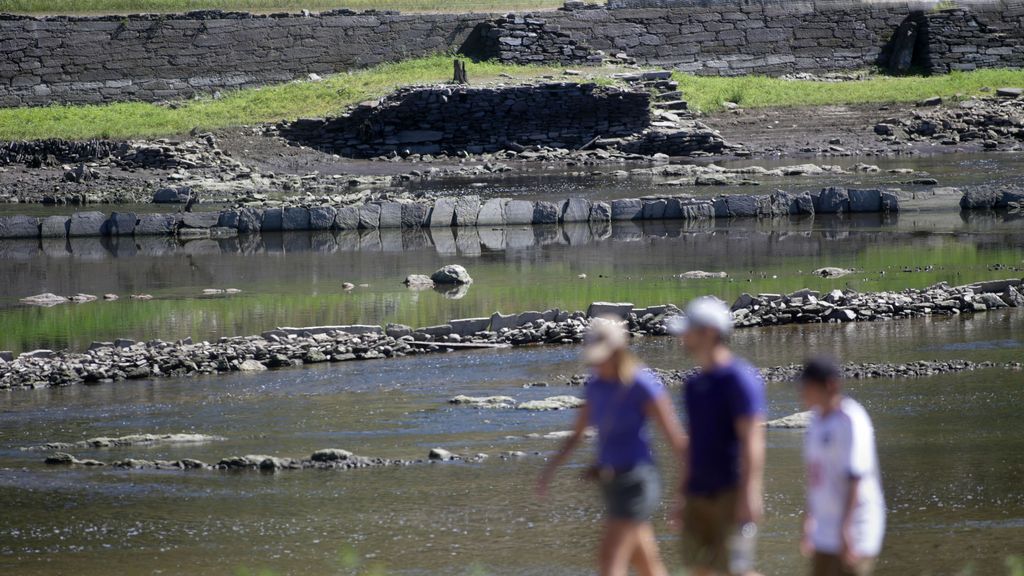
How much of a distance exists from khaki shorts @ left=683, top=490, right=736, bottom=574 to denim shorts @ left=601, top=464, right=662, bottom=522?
185mm

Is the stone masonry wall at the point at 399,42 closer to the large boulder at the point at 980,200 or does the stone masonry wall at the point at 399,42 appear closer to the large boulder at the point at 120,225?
the large boulder at the point at 120,225

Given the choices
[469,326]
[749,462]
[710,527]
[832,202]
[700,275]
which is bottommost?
[469,326]

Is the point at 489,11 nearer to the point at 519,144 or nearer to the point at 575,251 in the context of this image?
the point at 519,144

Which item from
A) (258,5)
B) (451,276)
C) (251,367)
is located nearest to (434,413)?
(251,367)

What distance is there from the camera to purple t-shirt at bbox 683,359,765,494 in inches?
232

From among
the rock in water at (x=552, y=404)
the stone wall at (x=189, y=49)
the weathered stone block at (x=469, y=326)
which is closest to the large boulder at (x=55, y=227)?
the weathered stone block at (x=469, y=326)

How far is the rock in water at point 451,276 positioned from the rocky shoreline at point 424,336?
12.5ft

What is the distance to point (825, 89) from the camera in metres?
42.0

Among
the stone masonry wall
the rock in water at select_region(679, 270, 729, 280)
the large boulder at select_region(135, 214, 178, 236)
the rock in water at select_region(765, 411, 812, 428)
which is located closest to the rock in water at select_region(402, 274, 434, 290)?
the rock in water at select_region(679, 270, 729, 280)

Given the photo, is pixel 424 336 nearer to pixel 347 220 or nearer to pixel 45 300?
pixel 45 300

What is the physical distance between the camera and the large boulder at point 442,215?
28.7m

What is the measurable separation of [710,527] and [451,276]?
15.7 meters

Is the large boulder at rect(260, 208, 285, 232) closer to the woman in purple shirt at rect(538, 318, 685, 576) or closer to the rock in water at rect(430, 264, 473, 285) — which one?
the rock in water at rect(430, 264, 473, 285)

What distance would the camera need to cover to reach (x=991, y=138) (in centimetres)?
3725
